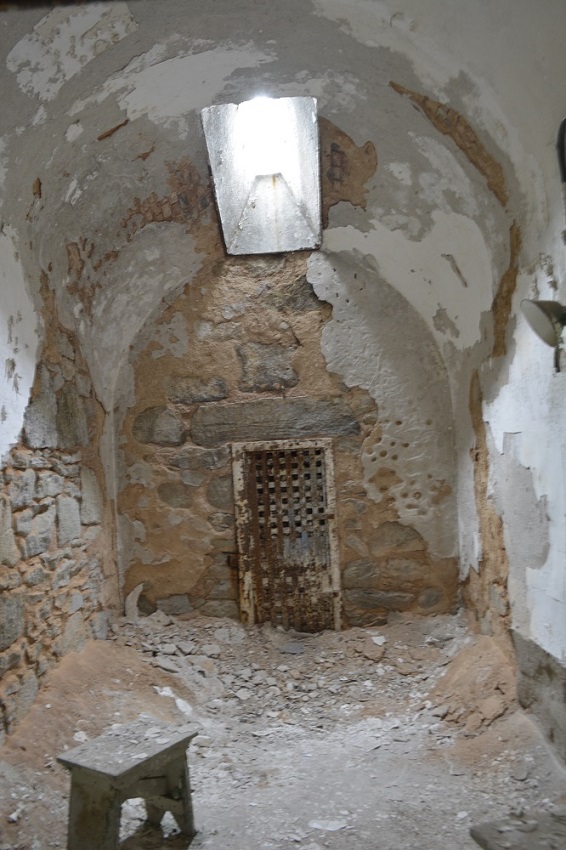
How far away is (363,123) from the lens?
301 cm

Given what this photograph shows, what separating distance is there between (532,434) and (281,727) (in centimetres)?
180

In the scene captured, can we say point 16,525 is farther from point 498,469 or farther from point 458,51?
point 458,51

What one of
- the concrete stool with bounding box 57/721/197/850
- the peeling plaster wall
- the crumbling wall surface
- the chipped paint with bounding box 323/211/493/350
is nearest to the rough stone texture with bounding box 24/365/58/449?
the crumbling wall surface

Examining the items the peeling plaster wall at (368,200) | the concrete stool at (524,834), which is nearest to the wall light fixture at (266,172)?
the peeling plaster wall at (368,200)

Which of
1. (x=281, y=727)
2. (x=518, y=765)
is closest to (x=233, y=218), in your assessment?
(x=281, y=727)

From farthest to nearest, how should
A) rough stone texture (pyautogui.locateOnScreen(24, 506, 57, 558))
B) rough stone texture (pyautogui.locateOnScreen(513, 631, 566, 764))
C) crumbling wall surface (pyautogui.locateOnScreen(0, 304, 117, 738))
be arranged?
rough stone texture (pyautogui.locateOnScreen(24, 506, 57, 558)), crumbling wall surface (pyautogui.locateOnScreen(0, 304, 117, 738)), rough stone texture (pyautogui.locateOnScreen(513, 631, 566, 764))

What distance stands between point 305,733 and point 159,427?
1878 mm

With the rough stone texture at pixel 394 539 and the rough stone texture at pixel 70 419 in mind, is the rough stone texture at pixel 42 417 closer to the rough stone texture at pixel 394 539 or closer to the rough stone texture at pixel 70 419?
the rough stone texture at pixel 70 419

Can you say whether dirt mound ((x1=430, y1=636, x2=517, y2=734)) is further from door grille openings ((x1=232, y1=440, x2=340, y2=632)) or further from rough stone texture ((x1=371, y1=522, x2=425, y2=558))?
door grille openings ((x1=232, y1=440, x2=340, y2=632))

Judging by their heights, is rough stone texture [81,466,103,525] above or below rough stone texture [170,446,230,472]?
below

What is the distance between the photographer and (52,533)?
313 cm

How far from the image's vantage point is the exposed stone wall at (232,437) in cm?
400

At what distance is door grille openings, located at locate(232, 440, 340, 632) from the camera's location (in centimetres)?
397

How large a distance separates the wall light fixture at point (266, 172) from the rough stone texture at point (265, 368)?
583 millimetres
